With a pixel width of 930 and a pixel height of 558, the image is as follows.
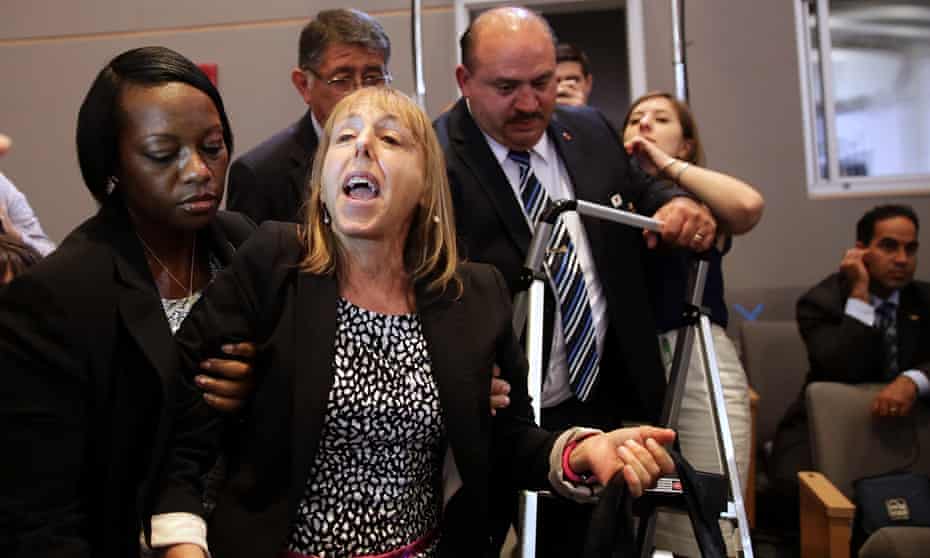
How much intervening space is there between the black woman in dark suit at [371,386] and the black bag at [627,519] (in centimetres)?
3

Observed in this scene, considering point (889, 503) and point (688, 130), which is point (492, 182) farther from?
point (889, 503)

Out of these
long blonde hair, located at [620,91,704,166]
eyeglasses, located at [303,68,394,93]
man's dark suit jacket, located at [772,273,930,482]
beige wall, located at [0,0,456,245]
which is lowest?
man's dark suit jacket, located at [772,273,930,482]

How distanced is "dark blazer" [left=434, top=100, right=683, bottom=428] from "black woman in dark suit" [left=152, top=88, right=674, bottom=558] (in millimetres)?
646

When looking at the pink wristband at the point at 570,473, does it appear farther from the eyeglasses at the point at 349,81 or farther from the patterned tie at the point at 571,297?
the eyeglasses at the point at 349,81

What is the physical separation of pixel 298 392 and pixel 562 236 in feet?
3.66

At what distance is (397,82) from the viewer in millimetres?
4703

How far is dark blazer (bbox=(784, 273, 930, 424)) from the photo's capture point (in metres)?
3.58

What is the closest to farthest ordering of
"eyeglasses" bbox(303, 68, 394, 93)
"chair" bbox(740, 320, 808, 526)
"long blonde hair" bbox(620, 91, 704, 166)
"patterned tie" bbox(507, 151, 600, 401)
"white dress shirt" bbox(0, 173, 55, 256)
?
"patterned tie" bbox(507, 151, 600, 401) < "eyeglasses" bbox(303, 68, 394, 93) < "long blonde hair" bbox(620, 91, 704, 166) < "white dress shirt" bbox(0, 173, 55, 256) < "chair" bbox(740, 320, 808, 526)

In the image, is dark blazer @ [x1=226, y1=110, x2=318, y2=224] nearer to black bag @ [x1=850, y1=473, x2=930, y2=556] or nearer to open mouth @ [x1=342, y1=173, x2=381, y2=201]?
open mouth @ [x1=342, y1=173, x2=381, y2=201]

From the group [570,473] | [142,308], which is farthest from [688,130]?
[142,308]

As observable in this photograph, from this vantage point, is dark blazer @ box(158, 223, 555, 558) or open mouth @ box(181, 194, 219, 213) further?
open mouth @ box(181, 194, 219, 213)

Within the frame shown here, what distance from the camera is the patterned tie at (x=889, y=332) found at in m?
3.60

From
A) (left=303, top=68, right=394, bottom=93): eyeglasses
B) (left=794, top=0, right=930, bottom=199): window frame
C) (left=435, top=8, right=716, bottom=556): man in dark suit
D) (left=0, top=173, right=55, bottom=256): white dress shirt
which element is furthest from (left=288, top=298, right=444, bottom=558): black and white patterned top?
(left=794, top=0, right=930, bottom=199): window frame

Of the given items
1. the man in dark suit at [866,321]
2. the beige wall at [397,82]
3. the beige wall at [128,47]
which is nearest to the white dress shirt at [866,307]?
the man in dark suit at [866,321]
